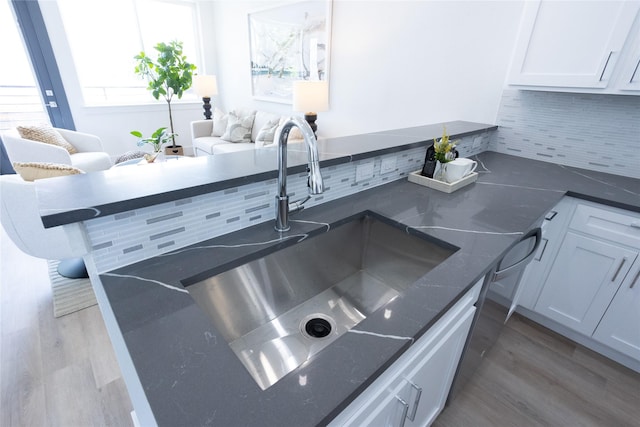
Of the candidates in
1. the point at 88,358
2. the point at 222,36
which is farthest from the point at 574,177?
the point at 222,36

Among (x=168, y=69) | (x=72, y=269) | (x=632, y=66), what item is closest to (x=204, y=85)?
(x=168, y=69)

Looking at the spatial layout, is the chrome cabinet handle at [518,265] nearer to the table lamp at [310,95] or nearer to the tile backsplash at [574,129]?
the tile backsplash at [574,129]

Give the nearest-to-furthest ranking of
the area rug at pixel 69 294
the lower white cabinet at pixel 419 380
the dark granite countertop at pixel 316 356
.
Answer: the dark granite countertop at pixel 316 356
the lower white cabinet at pixel 419 380
the area rug at pixel 69 294

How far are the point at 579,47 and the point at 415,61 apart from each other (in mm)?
1197

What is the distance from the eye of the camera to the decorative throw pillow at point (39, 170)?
1.60 meters

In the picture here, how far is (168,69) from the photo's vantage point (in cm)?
388

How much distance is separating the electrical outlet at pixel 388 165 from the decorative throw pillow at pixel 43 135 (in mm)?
3524

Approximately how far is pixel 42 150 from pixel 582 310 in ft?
14.2

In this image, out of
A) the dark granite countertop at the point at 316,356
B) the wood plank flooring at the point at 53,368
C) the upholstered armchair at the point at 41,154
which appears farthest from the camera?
the upholstered armchair at the point at 41,154

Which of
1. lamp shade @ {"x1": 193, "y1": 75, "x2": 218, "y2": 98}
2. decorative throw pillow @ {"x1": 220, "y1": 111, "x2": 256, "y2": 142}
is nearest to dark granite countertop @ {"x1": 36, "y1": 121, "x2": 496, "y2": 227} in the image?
decorative throw pillow @ {"x1": 220, "y1": 111, "x2": 256, "y2": 142}

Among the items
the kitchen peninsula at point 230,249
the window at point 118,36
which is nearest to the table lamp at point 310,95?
the kitchen peninsula at point 230,249

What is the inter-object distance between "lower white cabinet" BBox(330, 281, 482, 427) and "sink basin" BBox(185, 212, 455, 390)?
20 centimetres

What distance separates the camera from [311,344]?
883 millimetres

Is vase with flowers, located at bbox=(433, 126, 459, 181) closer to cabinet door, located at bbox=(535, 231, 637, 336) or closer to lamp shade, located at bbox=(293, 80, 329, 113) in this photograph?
cabinet door, located at bbox=(535, 231, 637, 336)
